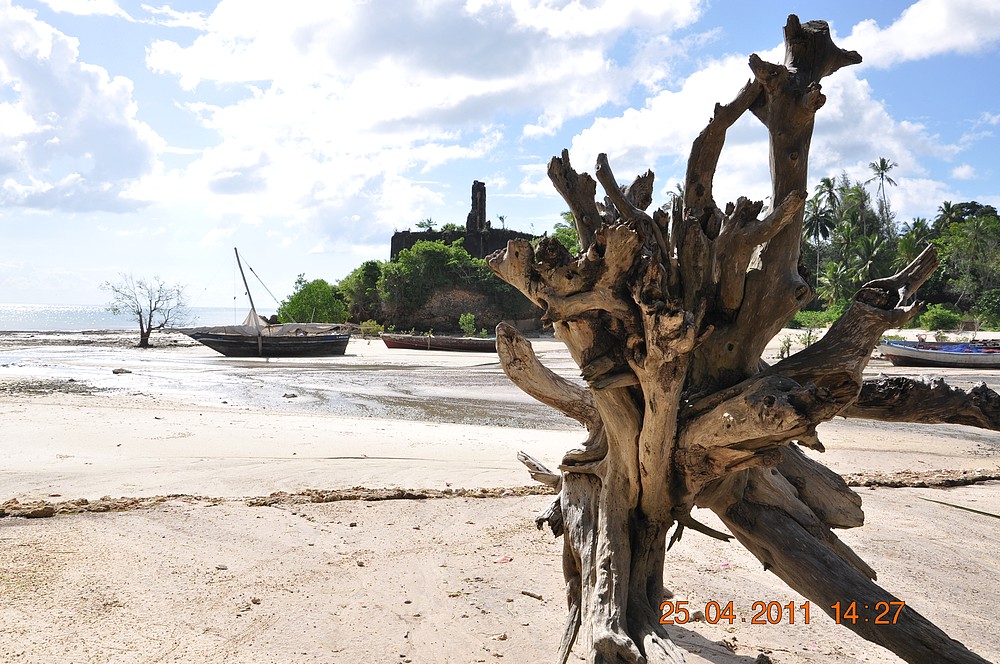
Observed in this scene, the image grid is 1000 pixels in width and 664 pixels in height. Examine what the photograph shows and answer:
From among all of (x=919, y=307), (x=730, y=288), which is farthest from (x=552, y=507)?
(x=919, y=307)

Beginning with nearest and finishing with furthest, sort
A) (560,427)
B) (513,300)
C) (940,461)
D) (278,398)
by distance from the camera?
(940,461) < (560,427) < (278,398) < (513,300)

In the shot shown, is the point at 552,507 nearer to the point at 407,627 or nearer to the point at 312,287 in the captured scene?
the point at 407,627

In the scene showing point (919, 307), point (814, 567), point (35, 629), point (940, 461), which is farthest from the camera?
point (940, 461)

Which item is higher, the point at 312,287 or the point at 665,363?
the point at 312,287

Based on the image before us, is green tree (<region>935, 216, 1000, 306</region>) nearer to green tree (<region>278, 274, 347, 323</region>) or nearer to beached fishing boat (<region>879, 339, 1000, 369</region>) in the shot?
beached fishing boat (<region>879, 339, 1000, 369</region>)

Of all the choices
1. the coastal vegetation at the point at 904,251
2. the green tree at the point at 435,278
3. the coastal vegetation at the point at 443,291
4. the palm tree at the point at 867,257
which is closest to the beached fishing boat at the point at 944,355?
the coastal vegetation at the point at 904,251

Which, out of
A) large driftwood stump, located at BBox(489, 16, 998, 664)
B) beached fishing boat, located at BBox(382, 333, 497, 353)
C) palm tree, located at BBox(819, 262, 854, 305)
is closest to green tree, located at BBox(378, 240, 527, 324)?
beached fishing boat, located at BBox(382, 333, 497, 353)

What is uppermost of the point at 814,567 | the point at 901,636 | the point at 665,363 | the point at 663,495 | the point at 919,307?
the point at 919,307

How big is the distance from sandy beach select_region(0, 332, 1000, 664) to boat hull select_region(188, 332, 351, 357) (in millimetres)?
21402

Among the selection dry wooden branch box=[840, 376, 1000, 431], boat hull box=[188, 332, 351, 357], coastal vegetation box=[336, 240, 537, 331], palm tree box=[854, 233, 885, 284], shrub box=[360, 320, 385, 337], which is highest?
palm tree box=[854, 233, 885, 284]

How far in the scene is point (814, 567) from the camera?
3.02 metres

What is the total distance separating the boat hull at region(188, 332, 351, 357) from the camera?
32562 millimetres

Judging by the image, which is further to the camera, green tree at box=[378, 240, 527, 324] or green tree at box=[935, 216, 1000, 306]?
green tree at box=[378, 240, 527, 324]

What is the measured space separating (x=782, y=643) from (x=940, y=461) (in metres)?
7.71
